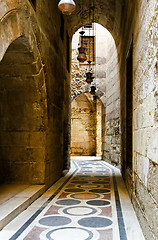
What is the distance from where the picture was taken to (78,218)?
3025mm

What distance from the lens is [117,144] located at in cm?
815

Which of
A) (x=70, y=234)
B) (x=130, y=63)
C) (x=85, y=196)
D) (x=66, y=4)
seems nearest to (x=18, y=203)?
(x=70, y=234)

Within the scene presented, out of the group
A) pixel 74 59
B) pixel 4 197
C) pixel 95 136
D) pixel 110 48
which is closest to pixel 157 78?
pixel 4 197

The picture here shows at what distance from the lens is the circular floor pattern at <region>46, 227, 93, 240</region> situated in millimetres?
2420

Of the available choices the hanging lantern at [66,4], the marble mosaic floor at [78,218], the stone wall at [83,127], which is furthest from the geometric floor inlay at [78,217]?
the stone wall at [83,127]

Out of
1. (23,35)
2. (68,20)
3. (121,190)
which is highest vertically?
(68,20)

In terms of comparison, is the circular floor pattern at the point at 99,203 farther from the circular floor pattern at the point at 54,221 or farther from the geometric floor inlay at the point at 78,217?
the circular floor pattern at the point at 54,221

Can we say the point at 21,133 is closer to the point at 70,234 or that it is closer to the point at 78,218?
the point at 78,218

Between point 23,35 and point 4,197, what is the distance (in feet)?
7.11

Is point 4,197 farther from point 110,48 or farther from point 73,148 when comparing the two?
point 73,148

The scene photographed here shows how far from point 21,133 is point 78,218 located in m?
1.98

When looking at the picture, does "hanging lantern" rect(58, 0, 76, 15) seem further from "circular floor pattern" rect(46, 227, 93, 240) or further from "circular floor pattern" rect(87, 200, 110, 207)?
"circular floor pattern" rect(87, 200, 110, 207)

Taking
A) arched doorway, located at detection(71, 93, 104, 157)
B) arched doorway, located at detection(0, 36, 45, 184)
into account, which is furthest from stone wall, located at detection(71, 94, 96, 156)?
arched doorway, located at detection(0, 36, 45, 184)

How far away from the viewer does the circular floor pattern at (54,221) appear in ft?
9.20
